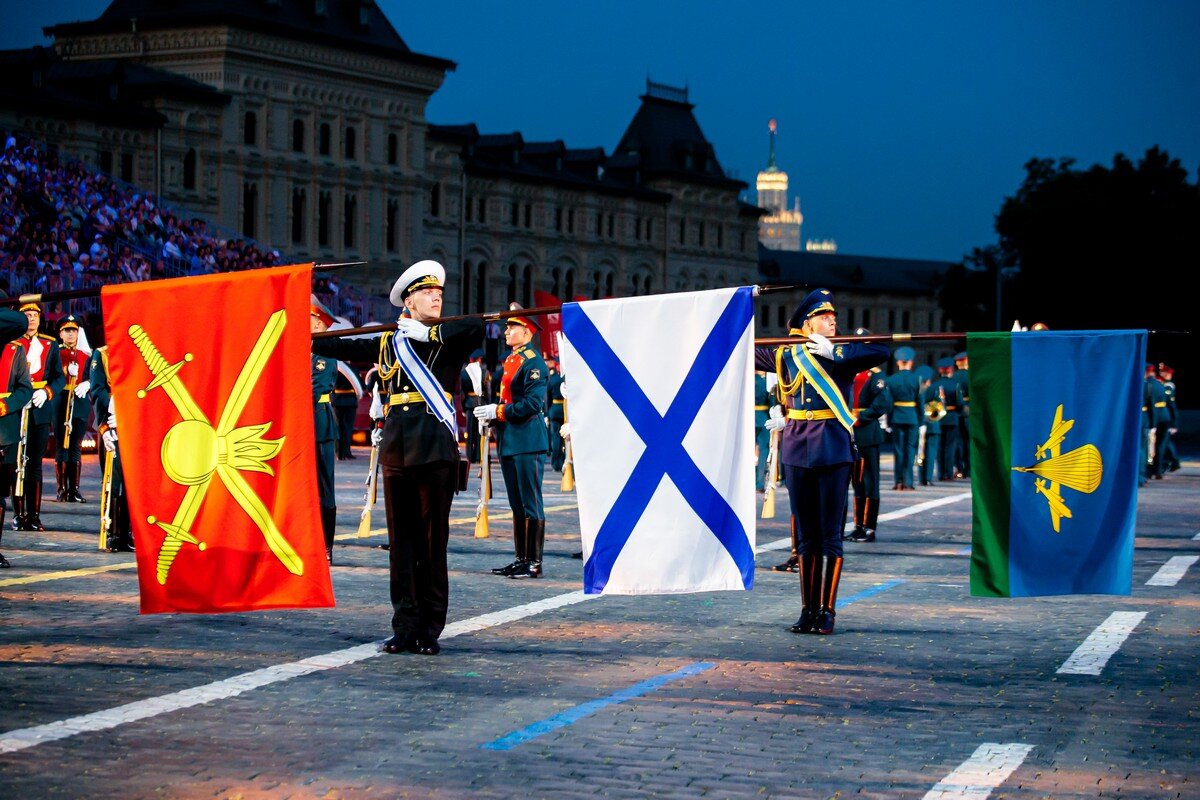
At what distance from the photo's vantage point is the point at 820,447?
1097 centimetres

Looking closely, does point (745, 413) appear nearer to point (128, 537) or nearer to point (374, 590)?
point (374, 590)

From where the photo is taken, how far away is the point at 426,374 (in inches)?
398

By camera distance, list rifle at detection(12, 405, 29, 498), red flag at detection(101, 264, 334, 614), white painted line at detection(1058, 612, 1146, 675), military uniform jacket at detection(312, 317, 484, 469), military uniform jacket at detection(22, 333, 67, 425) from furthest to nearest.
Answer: military uniform jacket at detection(22, 333, 67, 425) → rifle at detection(12, 405, 29, 498) → military uniform jacket at detection(312, 317, 484, 469) → white painted line at detection(1058, 612, 1146, 675) → red flag at detection(101, 264, 334, 614)

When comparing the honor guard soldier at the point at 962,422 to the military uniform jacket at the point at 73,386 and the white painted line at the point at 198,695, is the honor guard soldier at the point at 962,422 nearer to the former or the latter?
the military uniform jacket at the point at 73,386

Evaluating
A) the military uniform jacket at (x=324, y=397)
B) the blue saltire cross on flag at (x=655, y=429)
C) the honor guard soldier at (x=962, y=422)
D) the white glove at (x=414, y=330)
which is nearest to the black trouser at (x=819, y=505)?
the blue saltire cross on flag at (x=655, y=429)

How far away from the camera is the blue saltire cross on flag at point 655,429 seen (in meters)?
9.66

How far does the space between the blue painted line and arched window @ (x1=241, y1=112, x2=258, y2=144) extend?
6286 centimetres

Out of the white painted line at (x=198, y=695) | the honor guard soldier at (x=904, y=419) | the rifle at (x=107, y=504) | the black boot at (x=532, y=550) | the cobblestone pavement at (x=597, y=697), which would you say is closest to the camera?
the cobblestone pavement at (x=597, y=697)

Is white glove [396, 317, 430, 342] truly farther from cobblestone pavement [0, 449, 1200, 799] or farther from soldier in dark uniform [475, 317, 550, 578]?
soldier in dark uniform [475, 317, 550, 578]

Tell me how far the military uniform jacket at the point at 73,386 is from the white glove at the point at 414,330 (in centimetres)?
1062

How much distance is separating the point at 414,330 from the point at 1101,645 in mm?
4122

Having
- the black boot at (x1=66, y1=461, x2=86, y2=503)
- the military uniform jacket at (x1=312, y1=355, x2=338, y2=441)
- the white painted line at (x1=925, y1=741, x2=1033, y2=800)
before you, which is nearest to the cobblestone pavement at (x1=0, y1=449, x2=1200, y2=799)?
the white painted line at (x1=925, y1=741, x2=1033, y2=800)

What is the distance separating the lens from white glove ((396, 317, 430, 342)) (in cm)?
1002

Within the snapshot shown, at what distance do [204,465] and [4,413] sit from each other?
624 cm
